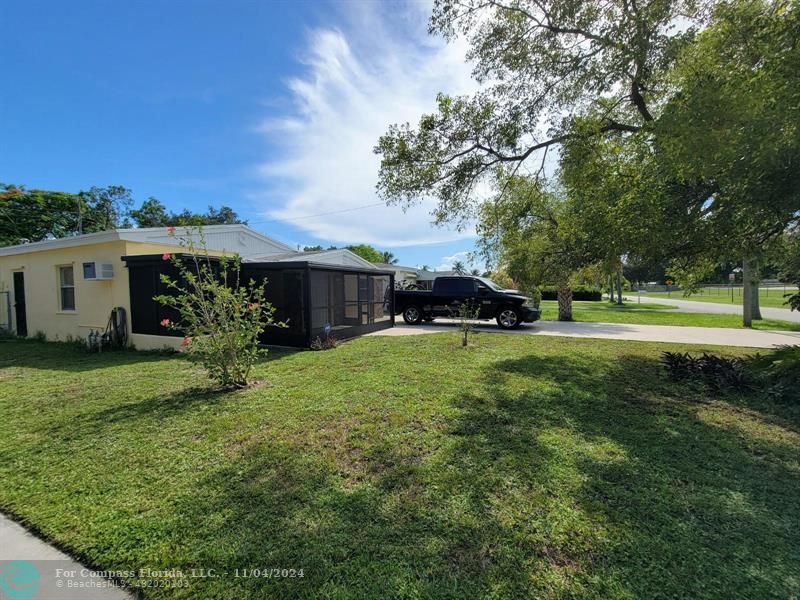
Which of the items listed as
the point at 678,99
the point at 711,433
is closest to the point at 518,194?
the point at 678,99

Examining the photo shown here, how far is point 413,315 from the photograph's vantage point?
14.3 m

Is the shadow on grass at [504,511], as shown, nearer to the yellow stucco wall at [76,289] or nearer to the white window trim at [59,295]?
the yellow stucco wall at [76,289]

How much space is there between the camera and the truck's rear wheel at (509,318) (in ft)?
41.5

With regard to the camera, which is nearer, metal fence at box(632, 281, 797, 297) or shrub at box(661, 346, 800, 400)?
shrub at box(661, 346, 800, 400)

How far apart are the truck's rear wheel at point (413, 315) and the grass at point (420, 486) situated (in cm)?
879

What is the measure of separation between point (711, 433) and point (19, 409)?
833 centimetres

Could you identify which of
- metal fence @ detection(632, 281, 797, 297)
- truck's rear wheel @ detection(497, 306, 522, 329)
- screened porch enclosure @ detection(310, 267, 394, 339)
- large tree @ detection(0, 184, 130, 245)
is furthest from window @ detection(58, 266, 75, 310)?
large tree @ detection(0, 184, 130, 245)

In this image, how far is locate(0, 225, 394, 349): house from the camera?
8.66 m

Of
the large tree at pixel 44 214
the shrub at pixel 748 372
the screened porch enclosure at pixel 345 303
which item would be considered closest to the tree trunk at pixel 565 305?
the screened porch enclosure at pixel 345 303

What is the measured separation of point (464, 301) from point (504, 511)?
35.1 ft

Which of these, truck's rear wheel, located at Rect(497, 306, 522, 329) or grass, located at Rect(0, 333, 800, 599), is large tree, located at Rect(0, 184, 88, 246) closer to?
grass, located at Rect(0, 333, 800, 599)

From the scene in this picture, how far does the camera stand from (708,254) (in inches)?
256

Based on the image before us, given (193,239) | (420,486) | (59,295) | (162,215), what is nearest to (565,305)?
(193,239)

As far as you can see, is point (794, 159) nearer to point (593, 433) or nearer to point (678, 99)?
point (678, 99)
